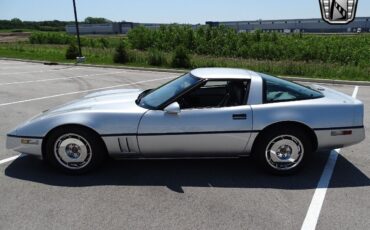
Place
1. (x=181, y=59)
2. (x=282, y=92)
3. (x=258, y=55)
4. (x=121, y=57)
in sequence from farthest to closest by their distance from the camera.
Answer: (x=258, y=55), (x=121, y=57), (x=181, y=59), (x=282, y=92)

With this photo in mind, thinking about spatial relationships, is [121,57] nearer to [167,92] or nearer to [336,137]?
Answer: [167,92]

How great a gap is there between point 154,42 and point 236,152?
1168 inches

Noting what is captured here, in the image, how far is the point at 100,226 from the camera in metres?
3.24

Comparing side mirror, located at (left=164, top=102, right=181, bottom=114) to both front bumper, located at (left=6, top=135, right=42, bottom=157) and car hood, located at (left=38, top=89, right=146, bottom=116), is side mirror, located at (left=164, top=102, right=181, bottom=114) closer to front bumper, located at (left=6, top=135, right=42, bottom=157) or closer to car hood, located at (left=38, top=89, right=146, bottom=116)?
car hood, located at (left=38, top=89, right=146, bottom=116)

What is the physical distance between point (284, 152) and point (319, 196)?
0.66 meters

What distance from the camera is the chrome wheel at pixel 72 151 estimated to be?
4.22m

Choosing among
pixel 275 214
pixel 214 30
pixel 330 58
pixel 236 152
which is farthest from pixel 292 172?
pixel 214 30

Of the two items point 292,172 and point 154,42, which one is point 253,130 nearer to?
point 292,172

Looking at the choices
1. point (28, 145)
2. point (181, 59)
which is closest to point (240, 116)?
point (28, 145)

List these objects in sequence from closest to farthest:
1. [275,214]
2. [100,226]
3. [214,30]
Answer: [100,226], [275,214], [214,30]

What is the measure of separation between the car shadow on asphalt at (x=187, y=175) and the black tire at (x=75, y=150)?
0.13 meters

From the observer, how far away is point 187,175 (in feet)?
14.5

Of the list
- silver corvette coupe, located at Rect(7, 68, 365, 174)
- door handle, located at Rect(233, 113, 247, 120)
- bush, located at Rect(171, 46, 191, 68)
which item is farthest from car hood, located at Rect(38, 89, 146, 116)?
bush, located at Rect(171, 46, 191, 68)

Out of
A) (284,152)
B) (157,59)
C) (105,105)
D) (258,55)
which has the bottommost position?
(258,55)
